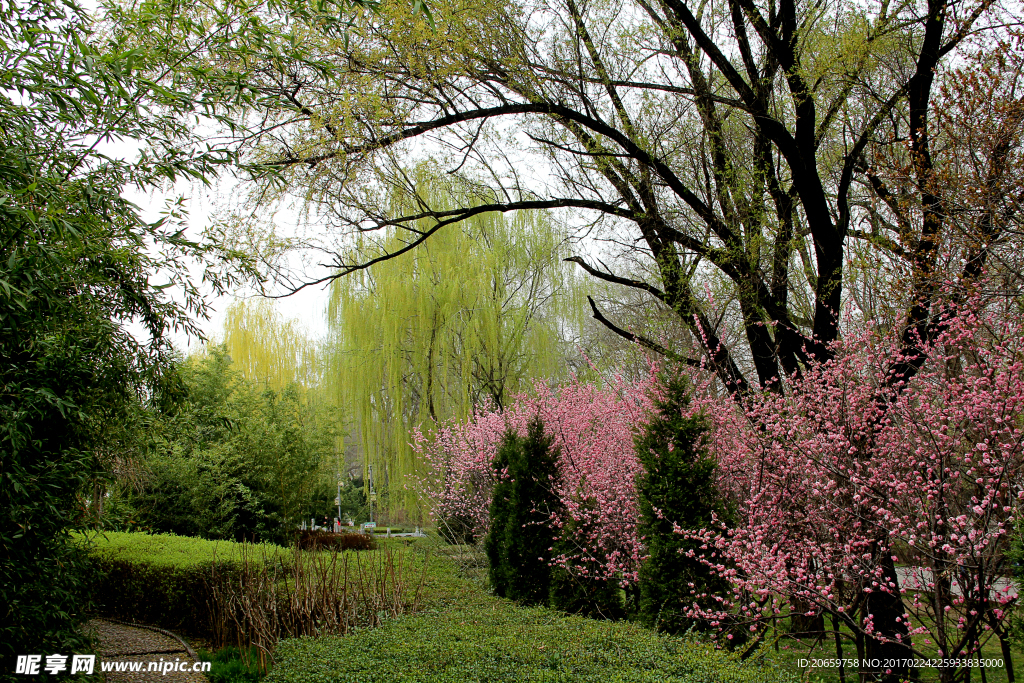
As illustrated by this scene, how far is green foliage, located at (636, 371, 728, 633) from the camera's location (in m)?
4.54

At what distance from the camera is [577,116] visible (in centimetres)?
564

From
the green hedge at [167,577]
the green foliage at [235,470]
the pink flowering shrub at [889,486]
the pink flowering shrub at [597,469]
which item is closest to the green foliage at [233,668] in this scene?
the green hedge at [167,577]

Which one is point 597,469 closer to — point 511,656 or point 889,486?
point 511,656

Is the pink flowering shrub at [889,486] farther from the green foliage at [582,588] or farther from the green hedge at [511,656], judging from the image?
the green foliage at [582,588]

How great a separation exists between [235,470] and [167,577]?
364 centimetres

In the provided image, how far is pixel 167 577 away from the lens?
21.9 ft

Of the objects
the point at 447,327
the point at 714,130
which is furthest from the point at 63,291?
the point at 447,327

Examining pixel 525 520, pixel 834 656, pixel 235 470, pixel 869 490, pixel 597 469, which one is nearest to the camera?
pixel 869 490

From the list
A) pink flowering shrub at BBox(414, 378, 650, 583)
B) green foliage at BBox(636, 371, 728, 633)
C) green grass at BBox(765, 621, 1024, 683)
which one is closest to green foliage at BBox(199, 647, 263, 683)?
pink flowering shrub at BBox(414, 378, 650, 583)

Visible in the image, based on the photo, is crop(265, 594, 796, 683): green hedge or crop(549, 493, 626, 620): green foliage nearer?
crop(265, 594, 796, 683): green hedge

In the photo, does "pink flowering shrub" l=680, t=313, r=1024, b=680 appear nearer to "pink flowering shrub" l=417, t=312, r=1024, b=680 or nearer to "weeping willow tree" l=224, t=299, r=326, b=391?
"pink flowering shrub" l=417, t=312, r=1024, b=680

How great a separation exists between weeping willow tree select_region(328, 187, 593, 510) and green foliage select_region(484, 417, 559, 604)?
17.6 ft

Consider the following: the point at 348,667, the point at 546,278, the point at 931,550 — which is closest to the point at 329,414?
the point at 546,278

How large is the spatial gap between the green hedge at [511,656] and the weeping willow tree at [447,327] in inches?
329
